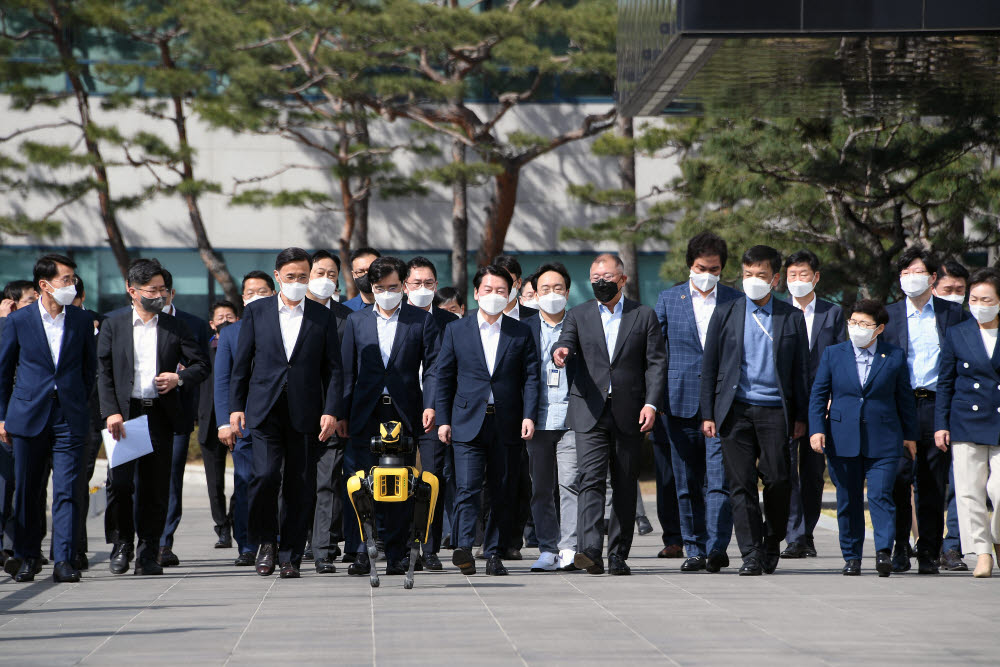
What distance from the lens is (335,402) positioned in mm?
8820

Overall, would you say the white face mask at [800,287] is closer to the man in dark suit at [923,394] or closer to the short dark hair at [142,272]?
the man in dark suit at [923,394]

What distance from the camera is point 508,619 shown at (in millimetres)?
6844

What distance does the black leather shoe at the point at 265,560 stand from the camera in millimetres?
8758

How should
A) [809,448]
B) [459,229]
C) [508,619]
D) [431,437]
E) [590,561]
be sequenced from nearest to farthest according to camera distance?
[508,619]
[590,561]
[431,437]
[809,448]
[459,229]

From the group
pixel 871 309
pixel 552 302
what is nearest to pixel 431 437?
pixel 552 302

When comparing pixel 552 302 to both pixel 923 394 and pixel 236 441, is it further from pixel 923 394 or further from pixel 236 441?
pixel 923 394

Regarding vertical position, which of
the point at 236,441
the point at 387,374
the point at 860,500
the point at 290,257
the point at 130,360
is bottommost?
the point at 860,500

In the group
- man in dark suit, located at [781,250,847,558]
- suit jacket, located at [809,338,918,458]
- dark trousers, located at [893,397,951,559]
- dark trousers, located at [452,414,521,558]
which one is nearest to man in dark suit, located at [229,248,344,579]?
dark trousers, located at [452,414,521,558]

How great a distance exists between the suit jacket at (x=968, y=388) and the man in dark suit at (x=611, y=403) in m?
1.80

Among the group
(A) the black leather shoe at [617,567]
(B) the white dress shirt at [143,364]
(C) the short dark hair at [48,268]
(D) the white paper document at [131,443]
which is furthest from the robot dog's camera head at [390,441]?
(C) the short dark hair at [48,268]

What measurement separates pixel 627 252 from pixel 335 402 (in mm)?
15169

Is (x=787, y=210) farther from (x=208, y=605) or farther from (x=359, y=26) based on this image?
(x=208, y=605)

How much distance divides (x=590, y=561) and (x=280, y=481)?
193cm

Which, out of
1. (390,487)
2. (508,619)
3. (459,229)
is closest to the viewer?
(508,619)
